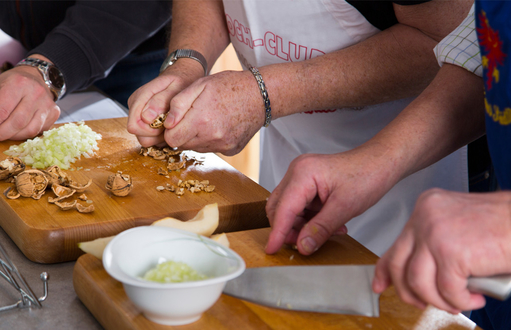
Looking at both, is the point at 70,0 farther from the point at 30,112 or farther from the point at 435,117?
the point at 435,117

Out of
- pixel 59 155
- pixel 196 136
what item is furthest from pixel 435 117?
pixel 59 155

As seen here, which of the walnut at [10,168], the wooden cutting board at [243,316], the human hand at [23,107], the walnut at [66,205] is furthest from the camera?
the human hand at [23,107]

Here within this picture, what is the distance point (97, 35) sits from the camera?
5.02 feet

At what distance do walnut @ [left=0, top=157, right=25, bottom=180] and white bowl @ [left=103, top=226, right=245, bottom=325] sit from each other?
45cm

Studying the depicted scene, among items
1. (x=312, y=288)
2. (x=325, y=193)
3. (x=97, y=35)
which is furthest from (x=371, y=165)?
(x=97, y=35)

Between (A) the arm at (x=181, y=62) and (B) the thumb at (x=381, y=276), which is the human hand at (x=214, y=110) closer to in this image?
(A) the arm at (x=181, y=62)

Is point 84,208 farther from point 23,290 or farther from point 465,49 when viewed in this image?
point 465,49

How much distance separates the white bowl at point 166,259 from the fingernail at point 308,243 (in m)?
0.15

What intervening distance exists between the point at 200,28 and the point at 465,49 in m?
0.71

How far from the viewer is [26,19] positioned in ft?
5.31

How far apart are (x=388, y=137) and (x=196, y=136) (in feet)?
1.34

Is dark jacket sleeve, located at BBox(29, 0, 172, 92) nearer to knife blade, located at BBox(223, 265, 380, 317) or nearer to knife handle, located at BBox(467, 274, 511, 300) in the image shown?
knife blade, located at BBox(223, 265, 380, 317)

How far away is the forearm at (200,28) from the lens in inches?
49.4

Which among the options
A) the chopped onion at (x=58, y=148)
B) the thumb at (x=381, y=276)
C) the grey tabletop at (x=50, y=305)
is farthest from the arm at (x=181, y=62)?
the thumb at (x=381, y=276)
